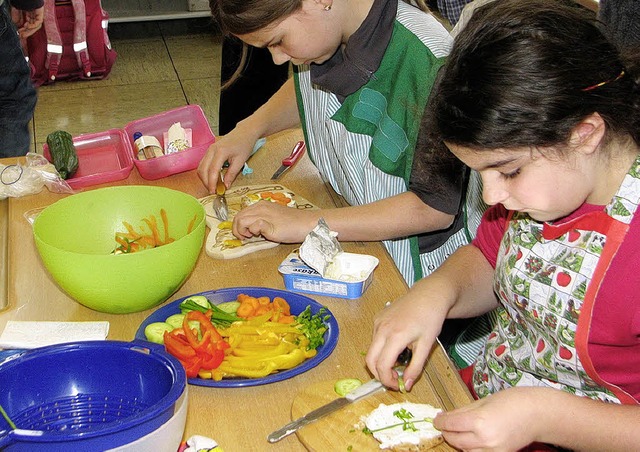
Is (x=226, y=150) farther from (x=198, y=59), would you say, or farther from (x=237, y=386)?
(x=198, y=59)

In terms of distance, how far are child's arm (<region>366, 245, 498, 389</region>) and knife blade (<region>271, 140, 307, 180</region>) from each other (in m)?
0.53

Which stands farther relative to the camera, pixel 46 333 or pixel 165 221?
pixel 165 221

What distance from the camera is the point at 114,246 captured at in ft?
4.66

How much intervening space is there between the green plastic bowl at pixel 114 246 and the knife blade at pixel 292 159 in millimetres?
409

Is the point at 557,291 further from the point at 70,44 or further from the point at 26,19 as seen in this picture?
the point at 70,44

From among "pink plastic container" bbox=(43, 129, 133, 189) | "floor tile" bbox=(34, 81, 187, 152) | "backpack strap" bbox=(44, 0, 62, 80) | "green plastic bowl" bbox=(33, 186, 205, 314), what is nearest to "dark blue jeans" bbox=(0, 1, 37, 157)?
"floor tile" bbox=(34, 81, 187, 152)

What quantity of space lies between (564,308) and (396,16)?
0.69 metres

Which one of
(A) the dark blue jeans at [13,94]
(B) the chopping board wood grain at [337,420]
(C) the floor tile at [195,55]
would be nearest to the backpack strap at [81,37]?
(C) the floor tile at [195,55]

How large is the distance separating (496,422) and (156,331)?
1.67ft

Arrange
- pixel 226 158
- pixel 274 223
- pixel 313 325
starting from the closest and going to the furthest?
pixel 313 325
pixel 274 223
pixel 226 158

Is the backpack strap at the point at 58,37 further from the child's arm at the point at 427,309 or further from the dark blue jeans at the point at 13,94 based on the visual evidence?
the child's arm at the point at 427,309

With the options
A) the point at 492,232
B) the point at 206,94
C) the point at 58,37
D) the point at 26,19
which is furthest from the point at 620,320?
the point at 58,37

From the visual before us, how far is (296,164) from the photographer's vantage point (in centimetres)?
182

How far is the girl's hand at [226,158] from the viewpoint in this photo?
1.69 meters
